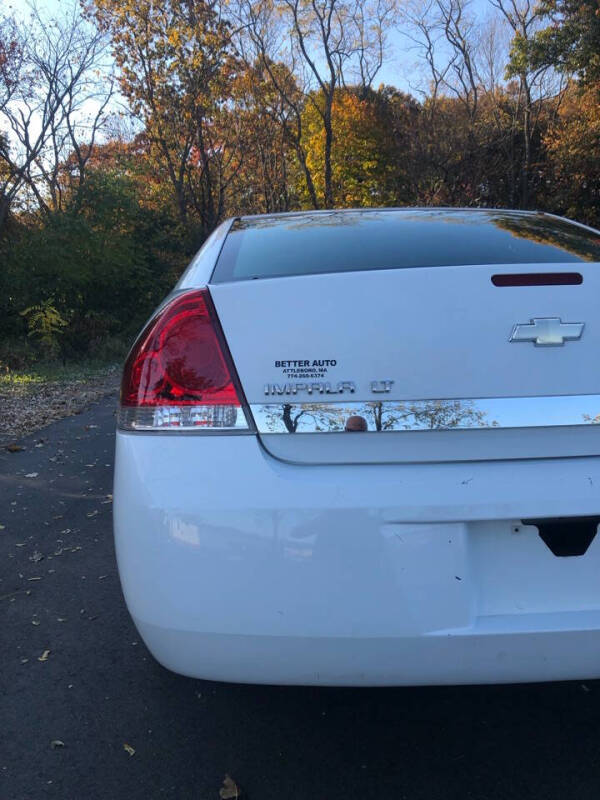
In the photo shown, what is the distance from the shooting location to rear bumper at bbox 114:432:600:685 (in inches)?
65.1

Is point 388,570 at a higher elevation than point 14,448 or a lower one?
higher

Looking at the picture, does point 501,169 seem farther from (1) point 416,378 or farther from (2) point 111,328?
(1) point 416,378

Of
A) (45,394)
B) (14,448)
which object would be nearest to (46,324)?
(45,394)

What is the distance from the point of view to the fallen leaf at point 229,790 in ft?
6.13

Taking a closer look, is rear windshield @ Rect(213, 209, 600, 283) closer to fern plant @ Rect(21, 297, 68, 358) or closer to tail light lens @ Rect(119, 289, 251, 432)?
tail light lens @ Rect(119, 289, 251, 432)

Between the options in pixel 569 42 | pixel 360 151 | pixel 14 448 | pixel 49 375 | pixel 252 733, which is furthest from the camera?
pixel 360 151

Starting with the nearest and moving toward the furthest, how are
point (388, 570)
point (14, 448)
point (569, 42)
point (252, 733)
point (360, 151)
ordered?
point (388, 570)
point (252, 733)
point (14, 448)
point (569, 42)
point (360, 151)

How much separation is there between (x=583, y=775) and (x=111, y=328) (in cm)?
1714

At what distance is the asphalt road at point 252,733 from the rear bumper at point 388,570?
0.42 m

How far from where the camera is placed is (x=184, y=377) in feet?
6.04

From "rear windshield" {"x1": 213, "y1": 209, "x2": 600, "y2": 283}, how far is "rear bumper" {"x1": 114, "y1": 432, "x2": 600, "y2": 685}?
25.1 inches

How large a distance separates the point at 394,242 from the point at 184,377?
88 cm

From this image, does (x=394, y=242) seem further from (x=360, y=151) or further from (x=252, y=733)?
(x=360, y=151)

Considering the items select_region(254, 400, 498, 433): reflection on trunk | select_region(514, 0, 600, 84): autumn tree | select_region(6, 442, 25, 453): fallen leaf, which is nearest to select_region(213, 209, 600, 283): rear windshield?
select_region(254, 400, 498, 433): reflection on trunk
